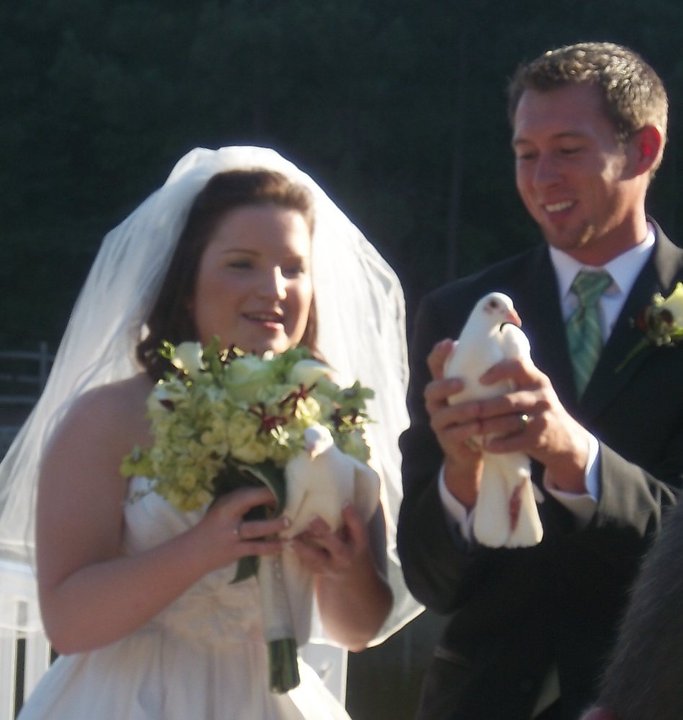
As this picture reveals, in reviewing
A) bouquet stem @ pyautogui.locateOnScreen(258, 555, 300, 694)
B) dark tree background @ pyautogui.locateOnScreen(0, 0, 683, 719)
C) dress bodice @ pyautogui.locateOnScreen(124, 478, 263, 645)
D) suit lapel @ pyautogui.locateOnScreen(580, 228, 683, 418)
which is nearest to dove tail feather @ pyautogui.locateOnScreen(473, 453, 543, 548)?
suit lapel @ pyautogui.locateOnScreen(580, 228, 683, 418)

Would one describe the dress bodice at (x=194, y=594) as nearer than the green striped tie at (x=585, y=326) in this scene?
No

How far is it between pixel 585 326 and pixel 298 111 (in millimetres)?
30332

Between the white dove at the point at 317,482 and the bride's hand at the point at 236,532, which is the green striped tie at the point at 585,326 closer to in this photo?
the white dove at the point at 317,482

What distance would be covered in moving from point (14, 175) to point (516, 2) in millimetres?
12084

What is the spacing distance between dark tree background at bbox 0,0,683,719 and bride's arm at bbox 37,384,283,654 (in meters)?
28.4

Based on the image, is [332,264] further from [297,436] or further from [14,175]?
[14,175]

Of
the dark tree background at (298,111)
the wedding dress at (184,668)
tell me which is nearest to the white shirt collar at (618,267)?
the wedding dress at (184,668)

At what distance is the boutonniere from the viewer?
10.1 feet

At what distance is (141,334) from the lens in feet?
12.3

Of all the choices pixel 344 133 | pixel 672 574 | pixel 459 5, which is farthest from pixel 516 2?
pixel 672 574

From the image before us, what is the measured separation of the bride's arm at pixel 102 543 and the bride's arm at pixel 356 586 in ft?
0.59

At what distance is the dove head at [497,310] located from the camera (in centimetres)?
285

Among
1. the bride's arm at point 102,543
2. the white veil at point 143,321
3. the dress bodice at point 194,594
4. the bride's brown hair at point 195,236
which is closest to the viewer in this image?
the bride's arm at point 102,543

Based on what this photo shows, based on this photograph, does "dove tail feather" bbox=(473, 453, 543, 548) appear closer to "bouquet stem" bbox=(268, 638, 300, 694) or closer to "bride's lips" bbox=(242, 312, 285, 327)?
"bouquet stem" bbox=(268, 638, 300, 694)
